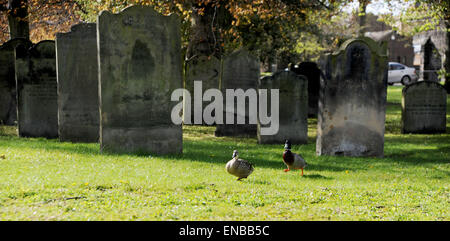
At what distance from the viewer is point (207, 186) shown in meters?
7.48

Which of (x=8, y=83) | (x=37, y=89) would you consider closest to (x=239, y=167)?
(x=37, y=89)

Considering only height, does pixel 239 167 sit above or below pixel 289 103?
below

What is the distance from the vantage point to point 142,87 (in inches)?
401

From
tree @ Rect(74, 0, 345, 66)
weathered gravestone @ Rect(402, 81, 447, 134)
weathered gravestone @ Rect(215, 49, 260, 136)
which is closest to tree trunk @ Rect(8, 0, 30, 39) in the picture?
tree @ Rect(74, 0, 345, 66)

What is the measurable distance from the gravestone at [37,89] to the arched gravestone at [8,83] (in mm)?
2317

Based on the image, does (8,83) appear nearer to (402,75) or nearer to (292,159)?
(292,159)

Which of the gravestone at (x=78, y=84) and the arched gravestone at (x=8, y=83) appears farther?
the arched gravestone at (x=8, y=83)

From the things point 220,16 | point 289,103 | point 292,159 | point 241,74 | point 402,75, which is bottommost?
point 292,159

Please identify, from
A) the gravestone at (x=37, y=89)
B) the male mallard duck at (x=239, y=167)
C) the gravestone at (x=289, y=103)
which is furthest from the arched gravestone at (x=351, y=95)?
the gravestone at (x=37, y=89)

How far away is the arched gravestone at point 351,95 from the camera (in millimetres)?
10930

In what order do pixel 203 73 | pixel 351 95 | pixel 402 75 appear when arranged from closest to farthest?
pixel 351 95 < pixel 203 73 < pixel 402 75

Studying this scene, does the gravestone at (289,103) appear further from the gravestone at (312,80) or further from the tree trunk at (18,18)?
the tree trunk at (18,18)

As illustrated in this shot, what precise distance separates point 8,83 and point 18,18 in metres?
4.96
